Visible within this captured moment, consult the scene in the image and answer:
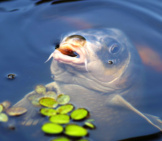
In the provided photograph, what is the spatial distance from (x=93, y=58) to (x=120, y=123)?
0.85 metres

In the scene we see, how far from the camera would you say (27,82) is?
3.48 meters

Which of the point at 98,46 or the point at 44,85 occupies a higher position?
the point at 98,46

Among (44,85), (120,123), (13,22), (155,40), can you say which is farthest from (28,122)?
(155,40)

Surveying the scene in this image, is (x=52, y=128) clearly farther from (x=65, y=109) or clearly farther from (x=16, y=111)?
(x=16, y=111)

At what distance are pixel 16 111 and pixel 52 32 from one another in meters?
1.85

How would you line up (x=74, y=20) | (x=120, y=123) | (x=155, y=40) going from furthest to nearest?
(x=74, y=20) < (x=155, y=40) < (x=120, y=123)

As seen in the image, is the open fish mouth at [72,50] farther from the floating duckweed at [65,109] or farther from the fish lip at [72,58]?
the floating duckweed at [65,109]

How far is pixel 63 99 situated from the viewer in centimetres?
314

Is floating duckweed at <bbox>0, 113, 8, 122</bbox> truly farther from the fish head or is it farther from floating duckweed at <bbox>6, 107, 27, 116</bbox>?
the fish head

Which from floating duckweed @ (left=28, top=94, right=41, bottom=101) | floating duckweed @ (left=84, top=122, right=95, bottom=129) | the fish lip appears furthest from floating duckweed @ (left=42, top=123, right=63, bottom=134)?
the fish lip

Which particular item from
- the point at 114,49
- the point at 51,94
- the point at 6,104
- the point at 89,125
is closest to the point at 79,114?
the point at 89,125

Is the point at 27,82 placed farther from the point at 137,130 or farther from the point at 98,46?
the point at 137,130

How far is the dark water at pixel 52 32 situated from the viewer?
344 cm

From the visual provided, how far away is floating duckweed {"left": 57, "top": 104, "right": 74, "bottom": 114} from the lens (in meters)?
2.94
